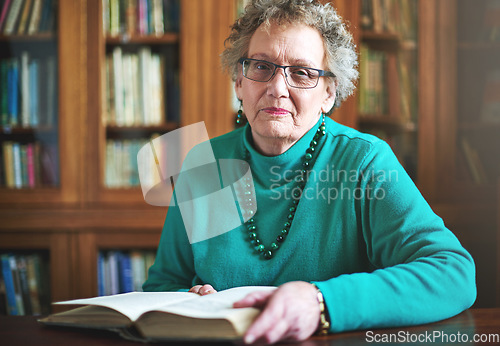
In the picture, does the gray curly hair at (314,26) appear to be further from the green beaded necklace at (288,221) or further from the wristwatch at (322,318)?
the wristwatch at (322,318)

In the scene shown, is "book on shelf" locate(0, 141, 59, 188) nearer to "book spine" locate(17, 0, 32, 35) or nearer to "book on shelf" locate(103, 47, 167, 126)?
"book on shelf" locate(103, 47, 167, 126)

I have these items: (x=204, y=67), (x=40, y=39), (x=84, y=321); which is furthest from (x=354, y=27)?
(x=84, y=321)

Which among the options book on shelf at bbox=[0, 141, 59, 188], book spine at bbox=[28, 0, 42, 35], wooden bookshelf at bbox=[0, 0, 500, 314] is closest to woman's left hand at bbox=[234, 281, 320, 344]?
wooden bookshelf at bbox=[0, 0, 500, 314]

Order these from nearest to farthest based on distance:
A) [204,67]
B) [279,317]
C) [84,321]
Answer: [279,317]
[84,321]
[204,67]

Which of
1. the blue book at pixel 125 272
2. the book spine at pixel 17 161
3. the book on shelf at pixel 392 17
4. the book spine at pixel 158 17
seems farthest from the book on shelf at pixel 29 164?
the book on shelf at pixel 392 17

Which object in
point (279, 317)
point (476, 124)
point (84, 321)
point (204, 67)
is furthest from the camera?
point (476, 124)

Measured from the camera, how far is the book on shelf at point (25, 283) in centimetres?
219

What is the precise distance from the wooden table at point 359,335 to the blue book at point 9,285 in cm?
157

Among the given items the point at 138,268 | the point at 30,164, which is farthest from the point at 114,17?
the point at 138,268

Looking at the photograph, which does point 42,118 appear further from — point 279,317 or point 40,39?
point 279,317

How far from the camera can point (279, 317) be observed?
0.64 m

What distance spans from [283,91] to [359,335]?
574 mm

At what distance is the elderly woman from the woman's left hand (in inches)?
8.8

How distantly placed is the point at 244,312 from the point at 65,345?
254mm
